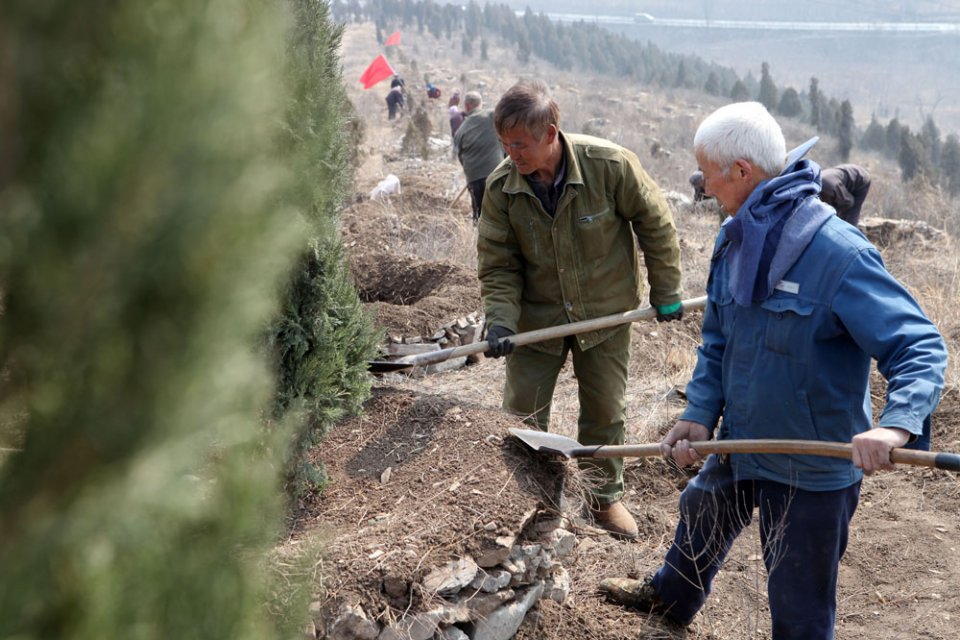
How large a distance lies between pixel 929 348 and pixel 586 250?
77.1 inches

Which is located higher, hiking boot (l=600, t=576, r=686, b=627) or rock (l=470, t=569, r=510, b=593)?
rock (l=470, t=569, r=510, b=593)

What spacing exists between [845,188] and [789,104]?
1328 inches

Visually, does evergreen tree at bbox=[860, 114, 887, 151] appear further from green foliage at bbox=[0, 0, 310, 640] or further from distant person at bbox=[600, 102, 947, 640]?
green foliage at bbox=[0, 0, 310, 640]

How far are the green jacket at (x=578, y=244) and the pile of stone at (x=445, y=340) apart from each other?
8.30 feet

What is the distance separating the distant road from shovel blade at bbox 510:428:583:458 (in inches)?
3125

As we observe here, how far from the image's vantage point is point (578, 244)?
4.26 meters

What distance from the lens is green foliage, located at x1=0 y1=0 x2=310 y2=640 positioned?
90cm

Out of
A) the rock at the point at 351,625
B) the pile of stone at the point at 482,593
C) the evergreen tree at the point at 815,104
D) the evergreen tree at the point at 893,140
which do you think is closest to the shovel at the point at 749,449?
the pile of stone at the point at 482,593

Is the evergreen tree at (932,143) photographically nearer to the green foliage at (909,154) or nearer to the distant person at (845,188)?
the green foliage at (909,154)

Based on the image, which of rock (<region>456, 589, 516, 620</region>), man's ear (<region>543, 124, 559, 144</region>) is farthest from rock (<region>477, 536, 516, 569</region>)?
Result: man's ear (<region>543, 124, 559, 144</region>)

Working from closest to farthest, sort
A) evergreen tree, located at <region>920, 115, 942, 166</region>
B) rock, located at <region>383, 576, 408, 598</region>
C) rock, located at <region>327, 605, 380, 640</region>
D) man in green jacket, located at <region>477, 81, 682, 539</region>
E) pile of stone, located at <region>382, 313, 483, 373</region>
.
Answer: rock, located at <region>327, 605, 380, 640</region>
rock, located at <region>383, 576, 408, 598</region>
man in green jacket, located at <region>477, 81, 682, 539</region>
pile of stone, located at <region>382, 313, 483, 373</region>
evergreen tree, located at <region>920, 115, 942, 166</region>

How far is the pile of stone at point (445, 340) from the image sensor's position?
7.02 meters

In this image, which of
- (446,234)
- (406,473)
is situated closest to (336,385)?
(406,473)

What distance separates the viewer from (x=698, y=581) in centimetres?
351
